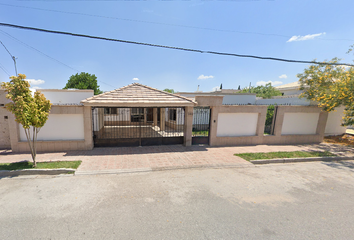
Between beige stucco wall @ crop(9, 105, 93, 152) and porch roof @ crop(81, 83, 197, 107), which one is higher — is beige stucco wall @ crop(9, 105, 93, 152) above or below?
below

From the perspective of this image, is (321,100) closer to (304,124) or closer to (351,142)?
(304,124)

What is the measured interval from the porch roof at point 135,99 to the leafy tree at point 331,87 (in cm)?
796

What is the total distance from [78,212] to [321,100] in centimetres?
1334

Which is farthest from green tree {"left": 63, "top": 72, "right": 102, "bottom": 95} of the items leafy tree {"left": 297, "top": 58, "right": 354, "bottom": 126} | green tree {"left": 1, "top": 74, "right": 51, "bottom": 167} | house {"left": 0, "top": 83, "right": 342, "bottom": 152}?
leafy tree {"left": 297, "top": 58, "right": 354, "bottom": 126}

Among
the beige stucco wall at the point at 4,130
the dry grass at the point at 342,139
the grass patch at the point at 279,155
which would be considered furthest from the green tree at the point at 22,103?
the dry grass at the point at 342,139

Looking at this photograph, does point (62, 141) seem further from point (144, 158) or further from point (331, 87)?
point (331, 87)

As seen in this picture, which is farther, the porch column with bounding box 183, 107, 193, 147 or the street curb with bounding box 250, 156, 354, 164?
the porch column with bounding box 183, 107, 193, 147

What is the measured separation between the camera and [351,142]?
11195 millimetres

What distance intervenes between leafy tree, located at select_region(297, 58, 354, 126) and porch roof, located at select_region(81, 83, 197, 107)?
313 inches

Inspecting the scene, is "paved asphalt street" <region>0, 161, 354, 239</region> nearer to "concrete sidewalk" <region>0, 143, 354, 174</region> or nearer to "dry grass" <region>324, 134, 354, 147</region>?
"concrete sidewalk" <region>0, 143, 354, 174</region>

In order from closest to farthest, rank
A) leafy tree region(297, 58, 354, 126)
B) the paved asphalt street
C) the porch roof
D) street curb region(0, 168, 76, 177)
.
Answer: the paved asphalt street, street curb region(0, 168, 76, 177), the porch roof, leafy tree region(297, 58, 354, 126)

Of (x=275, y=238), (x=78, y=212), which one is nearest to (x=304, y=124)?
Answer: (x=275, y=238)

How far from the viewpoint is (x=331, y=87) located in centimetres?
938

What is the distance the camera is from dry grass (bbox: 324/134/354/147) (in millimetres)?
11088
